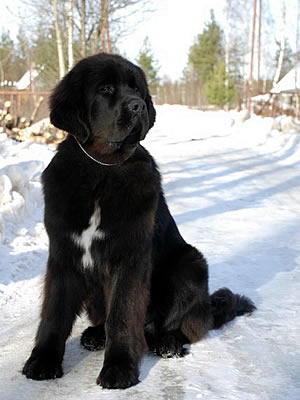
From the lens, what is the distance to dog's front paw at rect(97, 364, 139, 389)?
2.44 meters

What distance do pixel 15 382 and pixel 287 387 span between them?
1.30 metres

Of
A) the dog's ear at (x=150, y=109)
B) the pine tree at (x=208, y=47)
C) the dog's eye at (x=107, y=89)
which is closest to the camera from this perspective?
the dog's eye at (x=107, y=89)

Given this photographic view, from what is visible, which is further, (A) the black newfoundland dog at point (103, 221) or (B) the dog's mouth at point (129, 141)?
(B) the dog's mouth at point (129, 141)

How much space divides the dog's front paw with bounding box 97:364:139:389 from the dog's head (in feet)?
3.36

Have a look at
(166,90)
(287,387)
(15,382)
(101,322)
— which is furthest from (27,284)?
(166,90)

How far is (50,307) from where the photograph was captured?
2648 millimetres

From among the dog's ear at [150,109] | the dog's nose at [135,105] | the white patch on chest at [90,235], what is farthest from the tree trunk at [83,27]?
the white patch on chest at [90,235]

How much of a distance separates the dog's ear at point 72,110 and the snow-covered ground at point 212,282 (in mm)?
1220

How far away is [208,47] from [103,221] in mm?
56871

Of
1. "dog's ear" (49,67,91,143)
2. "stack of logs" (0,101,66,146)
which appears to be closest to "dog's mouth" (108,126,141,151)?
"dog's ear" (49,67,91,143)

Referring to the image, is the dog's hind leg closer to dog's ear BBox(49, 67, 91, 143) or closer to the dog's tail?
the dog's tail

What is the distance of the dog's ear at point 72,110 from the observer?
2641 mm

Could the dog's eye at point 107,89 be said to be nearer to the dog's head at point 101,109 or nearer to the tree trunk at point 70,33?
the dog's head at point 101,109

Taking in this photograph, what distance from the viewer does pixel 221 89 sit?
43781mm
